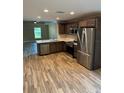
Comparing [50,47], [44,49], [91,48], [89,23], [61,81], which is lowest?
[61,81]

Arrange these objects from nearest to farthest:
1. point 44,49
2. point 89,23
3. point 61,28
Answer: point 89,23 → point 44,49 → point 61,28

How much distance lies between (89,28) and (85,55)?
1.20 meters

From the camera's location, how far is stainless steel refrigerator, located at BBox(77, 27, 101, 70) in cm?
537

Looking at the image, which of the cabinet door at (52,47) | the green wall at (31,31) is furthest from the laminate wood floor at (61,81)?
the green wall at (31,31)

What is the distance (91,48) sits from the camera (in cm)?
542

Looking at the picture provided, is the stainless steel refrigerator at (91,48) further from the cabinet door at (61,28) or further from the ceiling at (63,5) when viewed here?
the cabinet door at (61,28)

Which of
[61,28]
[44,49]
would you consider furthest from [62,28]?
[44,49]

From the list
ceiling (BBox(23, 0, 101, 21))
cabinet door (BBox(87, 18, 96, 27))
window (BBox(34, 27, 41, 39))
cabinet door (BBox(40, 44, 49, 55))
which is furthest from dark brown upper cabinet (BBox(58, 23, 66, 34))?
ceiling (BBox(23, 0, 101, 21))

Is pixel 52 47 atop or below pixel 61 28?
below

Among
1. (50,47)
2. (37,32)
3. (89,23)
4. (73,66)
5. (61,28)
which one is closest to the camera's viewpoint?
(89,23)

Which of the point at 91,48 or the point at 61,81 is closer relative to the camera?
→ the point at 61,81

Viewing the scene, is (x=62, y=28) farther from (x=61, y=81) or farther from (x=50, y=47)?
(x=61, y=81)
